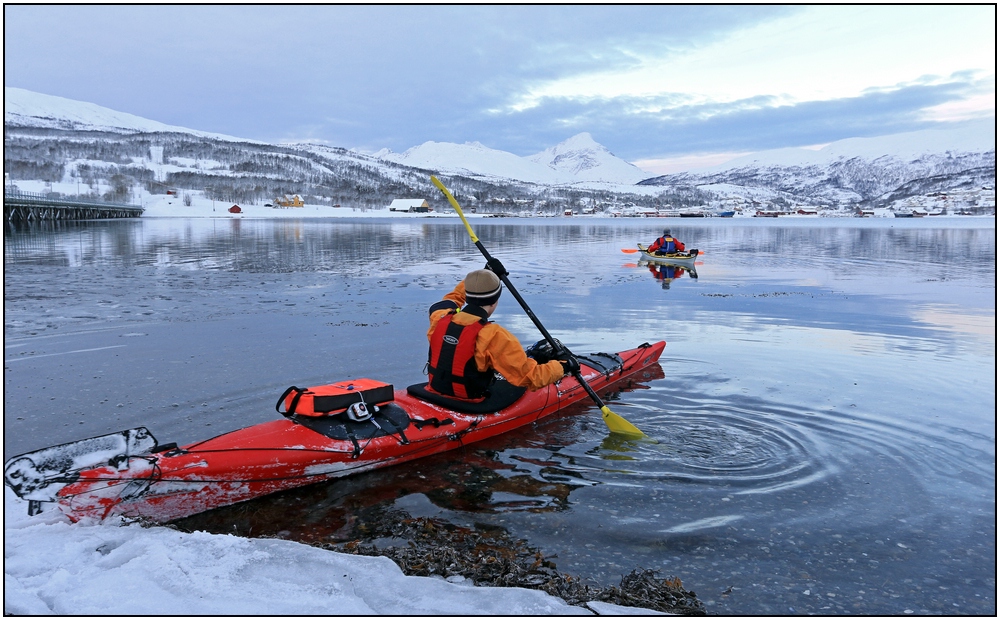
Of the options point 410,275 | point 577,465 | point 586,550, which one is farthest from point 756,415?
point 410,275

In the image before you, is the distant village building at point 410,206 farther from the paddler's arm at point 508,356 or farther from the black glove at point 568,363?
the paddler's arm at point 508,356

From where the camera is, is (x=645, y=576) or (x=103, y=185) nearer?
(x=645, y=576)

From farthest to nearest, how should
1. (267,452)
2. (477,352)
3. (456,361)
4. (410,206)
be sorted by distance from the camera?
(410,206) < (456,361) < (477,352) < (267,452)

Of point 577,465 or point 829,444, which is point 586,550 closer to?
point 577,465

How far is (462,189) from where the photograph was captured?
17738 centimetres

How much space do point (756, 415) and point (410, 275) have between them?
1387cm

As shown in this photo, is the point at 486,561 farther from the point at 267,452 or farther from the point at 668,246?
the point at 668,246

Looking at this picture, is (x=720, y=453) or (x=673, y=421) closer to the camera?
(x=720, y=453)

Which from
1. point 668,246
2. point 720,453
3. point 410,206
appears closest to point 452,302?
point 720,453

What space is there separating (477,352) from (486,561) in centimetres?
220

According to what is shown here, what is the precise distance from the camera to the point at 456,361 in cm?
600

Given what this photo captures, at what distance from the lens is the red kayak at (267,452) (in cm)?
421

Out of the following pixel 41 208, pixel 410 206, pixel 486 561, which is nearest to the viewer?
pixel 486 561

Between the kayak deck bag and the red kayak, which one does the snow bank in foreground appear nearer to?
the red kayak
